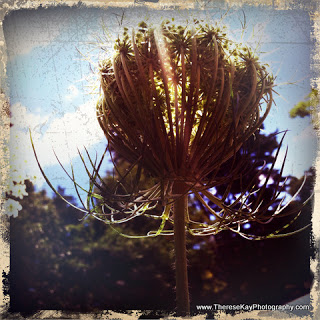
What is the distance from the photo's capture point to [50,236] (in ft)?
6.04

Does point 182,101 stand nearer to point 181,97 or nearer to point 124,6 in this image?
point 181,97

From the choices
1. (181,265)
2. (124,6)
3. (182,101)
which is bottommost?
(181,265)

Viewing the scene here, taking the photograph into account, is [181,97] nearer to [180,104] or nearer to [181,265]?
[180,104]

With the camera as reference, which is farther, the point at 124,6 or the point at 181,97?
the point at 124,6

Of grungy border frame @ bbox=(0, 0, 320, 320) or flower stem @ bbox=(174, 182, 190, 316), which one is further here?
grungy border frame @ bbox=(0, 0, 320, 320)

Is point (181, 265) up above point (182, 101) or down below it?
below

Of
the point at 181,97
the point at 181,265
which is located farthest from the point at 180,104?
the point at 181,265

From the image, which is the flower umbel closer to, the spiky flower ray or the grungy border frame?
the spiky flower ray

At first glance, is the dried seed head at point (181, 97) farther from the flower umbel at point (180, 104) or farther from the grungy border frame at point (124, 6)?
the grungy border frame at point (124, 6)

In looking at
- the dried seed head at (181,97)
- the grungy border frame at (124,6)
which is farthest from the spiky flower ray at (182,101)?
the grungy border frame at (124,6)

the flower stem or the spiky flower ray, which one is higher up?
the spiky flower ray

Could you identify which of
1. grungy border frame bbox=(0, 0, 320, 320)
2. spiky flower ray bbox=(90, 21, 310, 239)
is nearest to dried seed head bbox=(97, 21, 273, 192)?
spiky flower ray bbox=(90, 21, 310, 239)

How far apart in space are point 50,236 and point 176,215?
1366mm

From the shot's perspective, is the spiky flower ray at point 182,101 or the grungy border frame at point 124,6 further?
the grungy border frame at point 124,6
